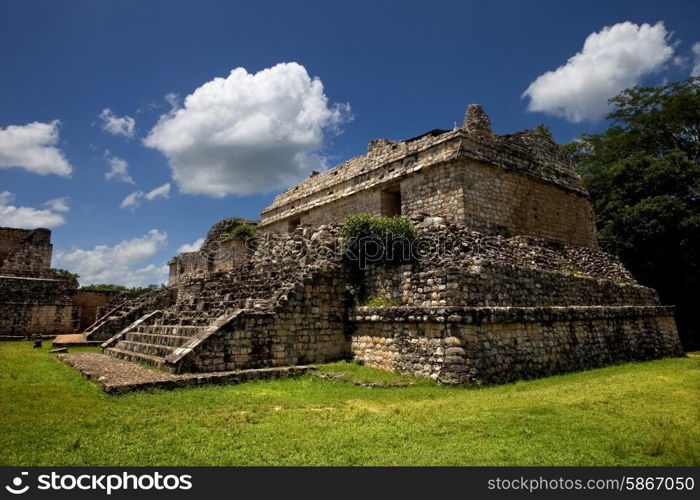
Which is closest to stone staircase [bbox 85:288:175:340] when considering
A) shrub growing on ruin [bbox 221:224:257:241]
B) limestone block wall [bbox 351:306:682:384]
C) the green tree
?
shrub growing on ruin [bbox 221:224:257:241]

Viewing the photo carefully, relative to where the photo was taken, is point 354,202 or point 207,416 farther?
point 354,202

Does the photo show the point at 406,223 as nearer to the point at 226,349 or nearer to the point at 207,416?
the point at 226,349

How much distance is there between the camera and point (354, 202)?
16438 millimetres

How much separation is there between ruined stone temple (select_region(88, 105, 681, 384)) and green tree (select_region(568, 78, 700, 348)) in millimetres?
4730

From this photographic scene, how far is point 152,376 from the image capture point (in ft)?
26.2

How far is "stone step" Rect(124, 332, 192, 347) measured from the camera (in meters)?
9.85

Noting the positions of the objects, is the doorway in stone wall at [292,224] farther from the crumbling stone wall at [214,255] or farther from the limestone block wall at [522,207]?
the limestone block wall at [522,207]

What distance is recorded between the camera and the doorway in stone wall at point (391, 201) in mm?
15312

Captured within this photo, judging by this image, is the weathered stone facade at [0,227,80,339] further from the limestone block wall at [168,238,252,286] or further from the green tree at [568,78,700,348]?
the green tree at [568,78,700,348]

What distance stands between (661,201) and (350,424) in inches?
791
